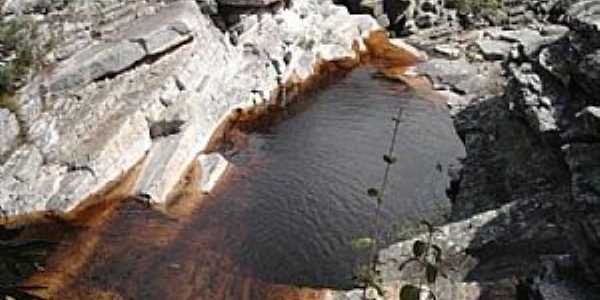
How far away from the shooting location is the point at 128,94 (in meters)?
19.2

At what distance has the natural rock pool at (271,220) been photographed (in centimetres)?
1372

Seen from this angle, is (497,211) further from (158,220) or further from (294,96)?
(294,96)

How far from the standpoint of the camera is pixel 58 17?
20.6m

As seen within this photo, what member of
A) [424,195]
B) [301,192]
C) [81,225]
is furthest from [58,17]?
[424,195]

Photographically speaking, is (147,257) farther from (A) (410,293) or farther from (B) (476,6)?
(B) (476,6)

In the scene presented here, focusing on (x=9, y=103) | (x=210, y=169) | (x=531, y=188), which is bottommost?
(x=210, y=169)

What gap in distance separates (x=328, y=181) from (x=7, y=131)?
7209 millimetres

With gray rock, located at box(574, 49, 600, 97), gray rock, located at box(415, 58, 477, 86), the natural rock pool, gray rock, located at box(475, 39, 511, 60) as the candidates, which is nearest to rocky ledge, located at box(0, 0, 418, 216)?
the natural rock pool

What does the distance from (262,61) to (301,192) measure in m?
7.64

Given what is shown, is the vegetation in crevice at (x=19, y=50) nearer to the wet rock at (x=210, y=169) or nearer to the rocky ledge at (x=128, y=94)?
the rocky ledge at (x=128, y=94)

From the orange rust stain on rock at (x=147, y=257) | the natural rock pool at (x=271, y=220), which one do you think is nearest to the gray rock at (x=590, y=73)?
the natural rock pool at (x=271, y=220)

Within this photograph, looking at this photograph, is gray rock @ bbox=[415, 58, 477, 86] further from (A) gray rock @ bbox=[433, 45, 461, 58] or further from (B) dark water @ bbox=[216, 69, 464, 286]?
(B) dark water @ bbox=[216, 69, 464, 286]

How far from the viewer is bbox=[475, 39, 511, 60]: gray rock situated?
26484 millimetres

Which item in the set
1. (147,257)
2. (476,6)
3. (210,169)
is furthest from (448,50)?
(147,257)
